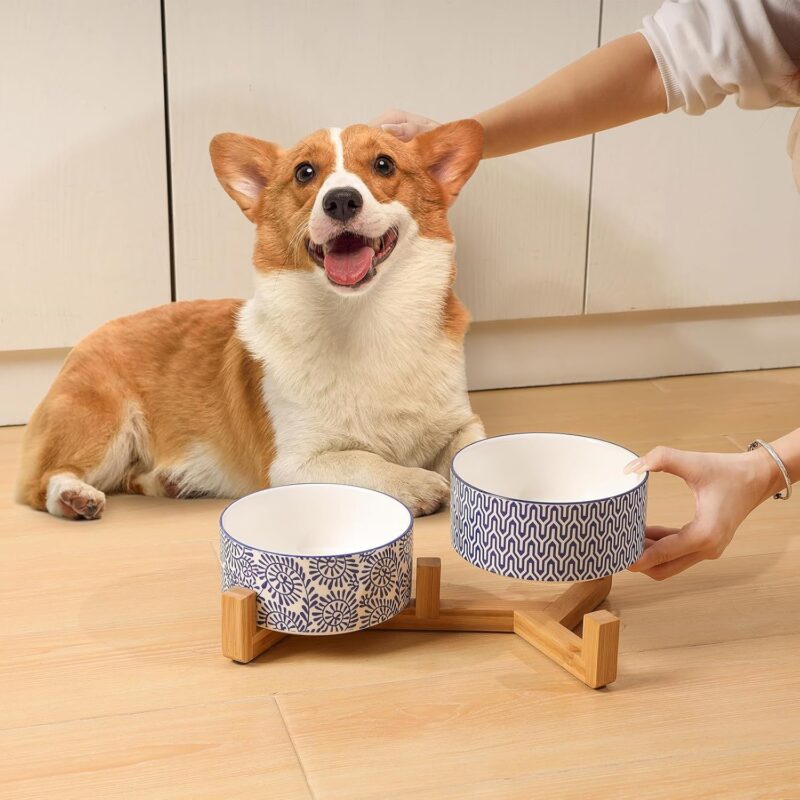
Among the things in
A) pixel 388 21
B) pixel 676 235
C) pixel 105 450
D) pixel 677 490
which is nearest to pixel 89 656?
pixel 105 450

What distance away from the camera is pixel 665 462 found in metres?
1.08

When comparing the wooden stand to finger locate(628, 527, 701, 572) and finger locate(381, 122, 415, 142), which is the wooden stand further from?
finger locate(381, 122, 415, 142)

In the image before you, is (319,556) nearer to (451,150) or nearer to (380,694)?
(380,694)

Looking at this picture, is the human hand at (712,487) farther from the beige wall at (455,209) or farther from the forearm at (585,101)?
the beige wall at (455,209)

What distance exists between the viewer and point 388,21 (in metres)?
1.85

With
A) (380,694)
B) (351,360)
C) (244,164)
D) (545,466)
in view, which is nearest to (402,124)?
(244,164)

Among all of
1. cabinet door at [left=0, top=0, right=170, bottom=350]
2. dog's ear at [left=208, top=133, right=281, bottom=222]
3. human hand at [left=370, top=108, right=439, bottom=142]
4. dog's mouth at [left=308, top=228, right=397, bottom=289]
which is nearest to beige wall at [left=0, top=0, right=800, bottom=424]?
cabinet door at [left=0, top=0, right=170, bottom=350]

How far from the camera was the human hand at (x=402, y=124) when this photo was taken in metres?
1.60

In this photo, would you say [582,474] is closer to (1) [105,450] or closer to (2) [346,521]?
(2) [346,521]

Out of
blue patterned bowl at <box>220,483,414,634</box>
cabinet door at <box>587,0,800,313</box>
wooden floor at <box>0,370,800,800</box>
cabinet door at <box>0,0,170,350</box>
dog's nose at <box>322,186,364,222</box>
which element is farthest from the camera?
cabinet door at <box>587,0,800,313</box>

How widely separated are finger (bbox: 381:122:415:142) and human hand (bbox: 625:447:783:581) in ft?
2.32

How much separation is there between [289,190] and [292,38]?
47 centimetres

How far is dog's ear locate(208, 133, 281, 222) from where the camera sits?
149cm

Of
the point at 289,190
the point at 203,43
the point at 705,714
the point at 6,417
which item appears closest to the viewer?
the point at 705,714
